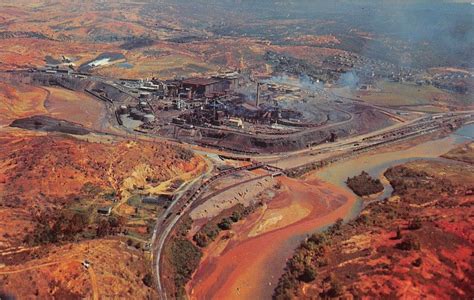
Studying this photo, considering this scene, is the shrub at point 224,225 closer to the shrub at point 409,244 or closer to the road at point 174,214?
→ the road at point 174,214

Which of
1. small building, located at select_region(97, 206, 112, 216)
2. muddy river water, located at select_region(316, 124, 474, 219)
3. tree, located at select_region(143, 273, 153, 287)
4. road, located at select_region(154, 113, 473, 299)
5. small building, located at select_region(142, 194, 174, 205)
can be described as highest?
small building, located at select_region(97, 206, 112, 216)

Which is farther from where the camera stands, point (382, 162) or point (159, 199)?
point (382, 162)

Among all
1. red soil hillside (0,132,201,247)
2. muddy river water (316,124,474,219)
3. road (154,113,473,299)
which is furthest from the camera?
muddy river water (316,124,474,219)

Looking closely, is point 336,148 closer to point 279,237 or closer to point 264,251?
point 279,237

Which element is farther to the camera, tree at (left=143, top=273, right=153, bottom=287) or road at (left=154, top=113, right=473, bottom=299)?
road at (left=154, top=113, right=473, bottom=299)

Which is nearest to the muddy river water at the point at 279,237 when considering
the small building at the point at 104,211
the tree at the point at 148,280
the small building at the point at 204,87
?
the tree at the point at 148,280

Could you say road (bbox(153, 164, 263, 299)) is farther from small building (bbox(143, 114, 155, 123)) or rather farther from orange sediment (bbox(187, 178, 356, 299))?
small building (bbox(143, 114, 155, 123))

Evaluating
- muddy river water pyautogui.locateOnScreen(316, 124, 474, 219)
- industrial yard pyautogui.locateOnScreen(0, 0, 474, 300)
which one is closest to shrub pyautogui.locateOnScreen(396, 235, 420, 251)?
industrial yard pyautogui.locateOnScreen(0, 0, 474, 300)

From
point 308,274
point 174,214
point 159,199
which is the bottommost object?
point 308,274

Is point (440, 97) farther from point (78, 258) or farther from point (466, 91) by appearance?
point (78, 258)

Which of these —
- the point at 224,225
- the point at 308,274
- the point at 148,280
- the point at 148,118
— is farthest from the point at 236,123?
the point at 148,280
